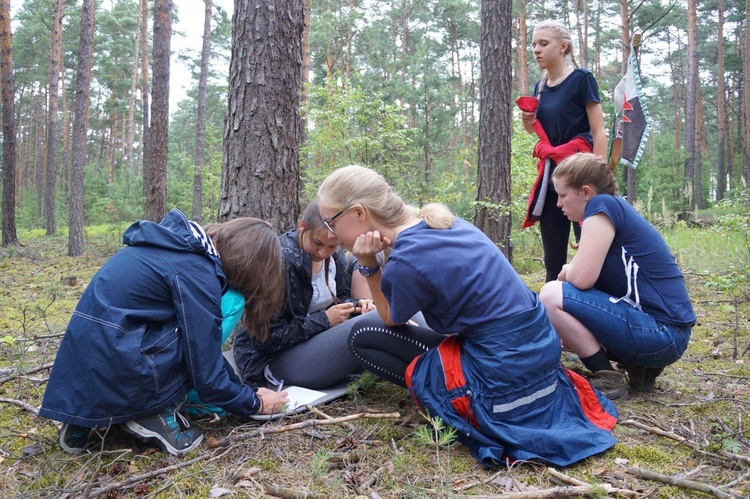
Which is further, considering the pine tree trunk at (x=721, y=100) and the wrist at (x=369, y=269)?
the pine tree trunk at (x=721, y=100)

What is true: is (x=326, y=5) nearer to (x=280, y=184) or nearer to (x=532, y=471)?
(x=280, y=184)

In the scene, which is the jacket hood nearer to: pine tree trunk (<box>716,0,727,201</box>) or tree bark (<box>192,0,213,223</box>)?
tree bark (<box>192,0,213,223</box>)

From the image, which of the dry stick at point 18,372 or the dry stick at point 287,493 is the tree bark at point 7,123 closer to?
the dry stick at point 18,372

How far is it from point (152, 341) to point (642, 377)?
8.34ft

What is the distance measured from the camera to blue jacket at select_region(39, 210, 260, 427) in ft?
6.93

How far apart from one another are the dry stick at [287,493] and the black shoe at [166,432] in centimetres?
54

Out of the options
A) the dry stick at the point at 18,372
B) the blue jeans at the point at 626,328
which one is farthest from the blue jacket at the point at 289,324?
the blue jeans at the point at 626,328

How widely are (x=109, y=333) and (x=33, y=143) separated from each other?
41723 mm

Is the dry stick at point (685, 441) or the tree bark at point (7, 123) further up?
the tree bark at point (7, 123)

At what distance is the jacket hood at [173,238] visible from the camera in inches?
89.0

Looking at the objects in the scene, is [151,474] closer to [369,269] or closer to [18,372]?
[369,269]

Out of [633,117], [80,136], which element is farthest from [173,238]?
[80,136]

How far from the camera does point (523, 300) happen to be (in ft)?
7.60

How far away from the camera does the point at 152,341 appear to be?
2.19 m
